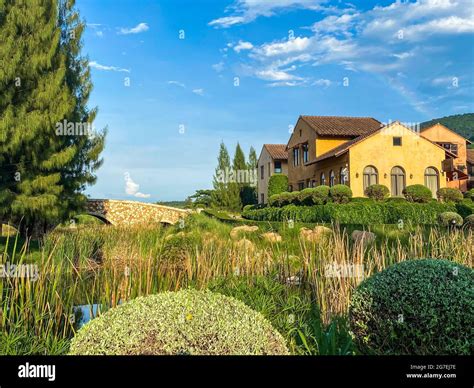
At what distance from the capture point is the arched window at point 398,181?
19.5 meters

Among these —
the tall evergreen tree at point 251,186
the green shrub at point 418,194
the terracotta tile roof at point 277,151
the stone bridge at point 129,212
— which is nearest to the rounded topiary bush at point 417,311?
the green shrub at point 418,194

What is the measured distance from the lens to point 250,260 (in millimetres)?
5445

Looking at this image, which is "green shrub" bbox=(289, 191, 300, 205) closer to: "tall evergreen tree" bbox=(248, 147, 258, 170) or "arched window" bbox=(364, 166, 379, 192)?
"arched window" bbox=(364, 166, 379, 192)

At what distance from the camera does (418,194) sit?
58.0 ft

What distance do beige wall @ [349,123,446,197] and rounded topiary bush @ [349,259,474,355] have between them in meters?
16.1

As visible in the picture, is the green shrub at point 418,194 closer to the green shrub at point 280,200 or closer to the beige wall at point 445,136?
the green shrub at point 280,200

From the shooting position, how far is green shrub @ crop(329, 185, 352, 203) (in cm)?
1727

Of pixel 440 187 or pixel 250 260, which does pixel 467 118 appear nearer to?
pixel 440 187

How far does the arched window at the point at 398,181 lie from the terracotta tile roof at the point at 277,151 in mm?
8089

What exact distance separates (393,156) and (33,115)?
49.5 ft

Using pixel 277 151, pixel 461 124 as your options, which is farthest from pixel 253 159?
pixel 461 124

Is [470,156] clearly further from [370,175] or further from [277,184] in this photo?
[277,184]
